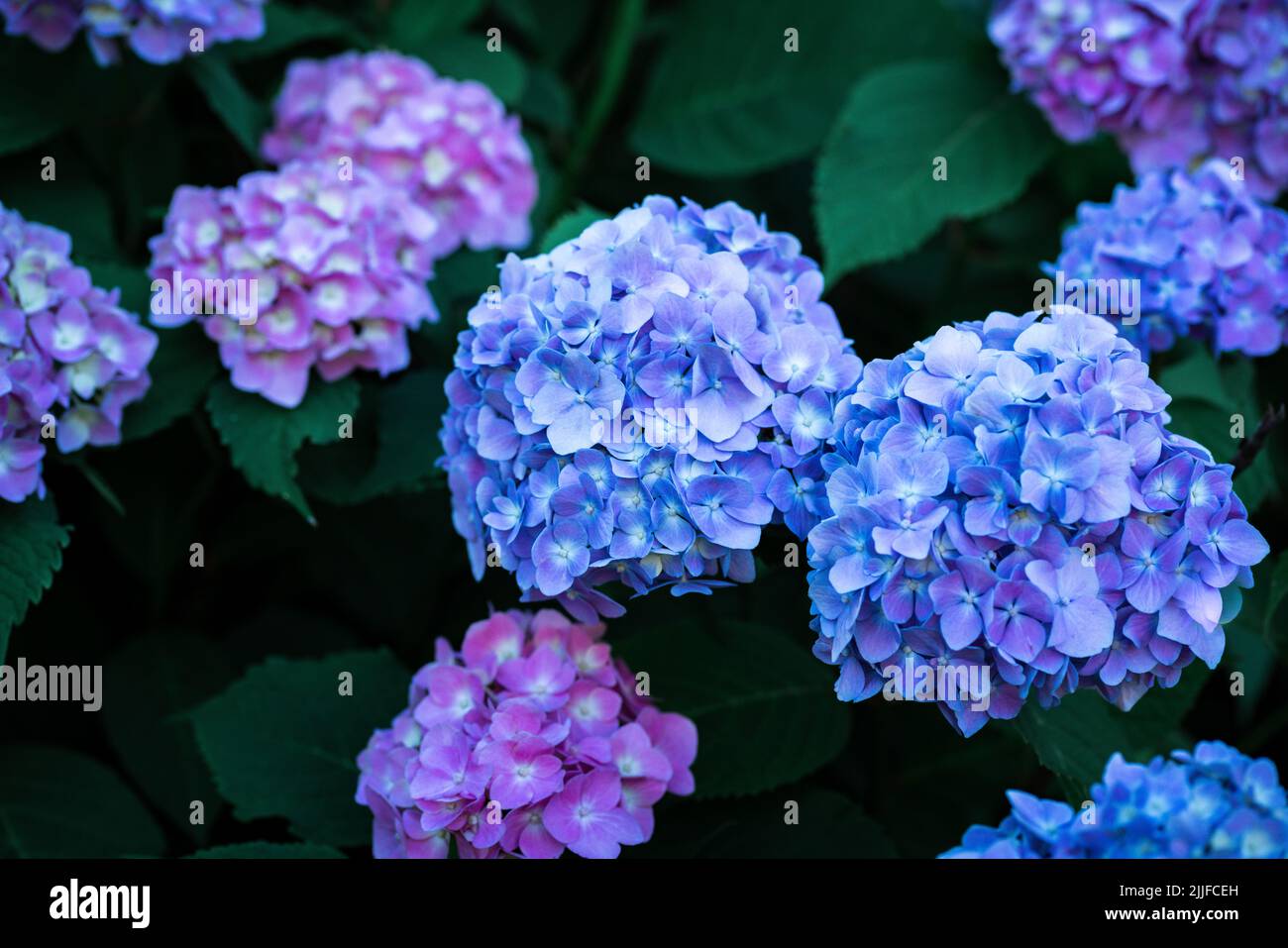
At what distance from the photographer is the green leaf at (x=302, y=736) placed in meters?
1.45

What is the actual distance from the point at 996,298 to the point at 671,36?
801 millimetres

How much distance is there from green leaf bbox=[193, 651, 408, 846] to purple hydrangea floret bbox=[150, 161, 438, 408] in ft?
1.04

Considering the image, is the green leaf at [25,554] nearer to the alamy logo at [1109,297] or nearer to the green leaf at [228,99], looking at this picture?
the green leaf at [228,99]

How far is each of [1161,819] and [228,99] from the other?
1.49 meters

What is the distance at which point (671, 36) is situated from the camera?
2.42 meters

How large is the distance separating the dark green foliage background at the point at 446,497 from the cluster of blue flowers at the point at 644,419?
0.13 m

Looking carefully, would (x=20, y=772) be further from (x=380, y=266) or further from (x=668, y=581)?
(x=668, y=581)

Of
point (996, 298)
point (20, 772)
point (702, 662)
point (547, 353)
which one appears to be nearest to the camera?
point (547, 353)

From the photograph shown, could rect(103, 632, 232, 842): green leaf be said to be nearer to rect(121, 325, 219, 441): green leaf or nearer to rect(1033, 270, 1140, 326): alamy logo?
rect(121, 325, 219, 441): green leaf

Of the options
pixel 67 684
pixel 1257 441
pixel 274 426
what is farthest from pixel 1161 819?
pixel 67 684

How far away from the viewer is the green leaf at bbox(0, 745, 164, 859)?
1555 mm

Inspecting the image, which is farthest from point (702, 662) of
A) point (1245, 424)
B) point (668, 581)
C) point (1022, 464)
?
point (1245, 424)

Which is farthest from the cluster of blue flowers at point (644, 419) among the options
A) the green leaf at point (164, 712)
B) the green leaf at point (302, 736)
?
the green leaf at point (164, 712)

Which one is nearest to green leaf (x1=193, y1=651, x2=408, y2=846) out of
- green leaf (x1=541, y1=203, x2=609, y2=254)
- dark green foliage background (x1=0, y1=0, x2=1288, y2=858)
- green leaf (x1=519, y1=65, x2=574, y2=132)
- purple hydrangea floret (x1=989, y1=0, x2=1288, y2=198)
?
dark green foliage background (x1=0, y1=0, x2=1288, y2=858)
